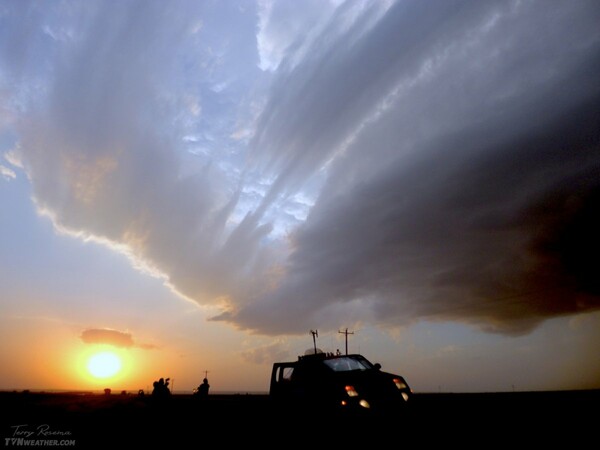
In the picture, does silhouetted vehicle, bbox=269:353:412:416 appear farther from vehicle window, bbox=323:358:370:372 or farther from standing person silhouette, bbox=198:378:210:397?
standing person silhouette, bbox=198:378:210:397

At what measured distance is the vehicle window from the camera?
7.76 m

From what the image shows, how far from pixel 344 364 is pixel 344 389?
1402mm

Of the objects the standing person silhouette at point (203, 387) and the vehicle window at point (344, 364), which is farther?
the standing person silhouette at point (203, 387)

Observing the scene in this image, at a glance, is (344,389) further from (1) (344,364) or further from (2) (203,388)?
(2) (203,388)

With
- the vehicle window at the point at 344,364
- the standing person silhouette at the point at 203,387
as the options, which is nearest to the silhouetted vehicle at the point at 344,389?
the vehicle window at the point at 344,364

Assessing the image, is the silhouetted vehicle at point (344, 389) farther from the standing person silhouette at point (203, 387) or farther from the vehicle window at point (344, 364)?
the standing person silhouette at point (203, 387)

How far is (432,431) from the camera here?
7.76 meters

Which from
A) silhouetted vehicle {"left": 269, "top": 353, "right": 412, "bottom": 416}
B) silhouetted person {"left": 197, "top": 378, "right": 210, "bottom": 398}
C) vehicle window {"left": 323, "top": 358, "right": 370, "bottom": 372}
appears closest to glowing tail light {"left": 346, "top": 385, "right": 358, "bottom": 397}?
silhouetted vehicle {"left": 269, "top": 353, "right": 412, "bottom": 416}

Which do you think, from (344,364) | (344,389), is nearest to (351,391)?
(344,389)

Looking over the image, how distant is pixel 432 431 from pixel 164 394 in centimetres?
1477

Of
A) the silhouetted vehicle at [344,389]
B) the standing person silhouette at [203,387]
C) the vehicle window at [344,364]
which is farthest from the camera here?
the standing person silhouette at [203,387]

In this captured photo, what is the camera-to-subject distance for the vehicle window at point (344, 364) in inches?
306

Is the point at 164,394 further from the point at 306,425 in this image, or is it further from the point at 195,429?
the point at 306,425

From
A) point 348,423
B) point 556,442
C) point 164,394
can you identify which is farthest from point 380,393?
point 164,394
